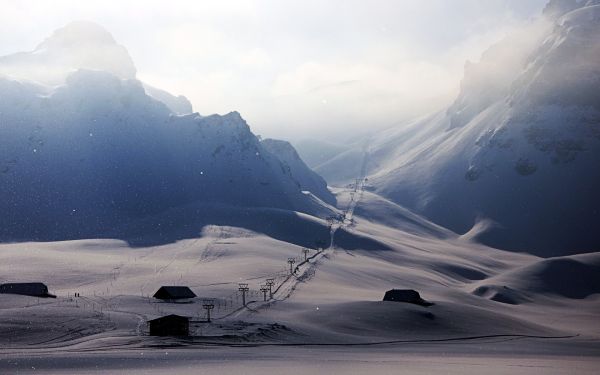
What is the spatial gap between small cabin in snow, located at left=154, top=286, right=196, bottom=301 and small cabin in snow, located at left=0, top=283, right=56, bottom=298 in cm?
1767

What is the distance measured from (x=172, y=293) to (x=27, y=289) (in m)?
23.7

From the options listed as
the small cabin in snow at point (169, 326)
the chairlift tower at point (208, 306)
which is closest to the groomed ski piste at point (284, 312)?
the chairlift tower at point (208, 306)

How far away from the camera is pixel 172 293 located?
105 metres

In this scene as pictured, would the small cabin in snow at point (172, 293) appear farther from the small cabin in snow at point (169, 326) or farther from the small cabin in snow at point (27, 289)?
the small cabin in snow at point (169, 326)

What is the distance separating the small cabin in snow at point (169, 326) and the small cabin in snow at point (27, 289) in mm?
39311

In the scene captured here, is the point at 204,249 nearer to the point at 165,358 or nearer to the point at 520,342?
the point at 520,342

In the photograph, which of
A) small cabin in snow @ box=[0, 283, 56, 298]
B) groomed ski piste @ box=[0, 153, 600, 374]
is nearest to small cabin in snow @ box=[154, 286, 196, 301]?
groomed ski piste @ box=[0, 153, 600, 374]

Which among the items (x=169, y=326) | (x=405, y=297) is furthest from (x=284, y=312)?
(x=169, y=326)

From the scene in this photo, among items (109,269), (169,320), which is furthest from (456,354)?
(109,269)

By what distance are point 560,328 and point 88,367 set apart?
95.3m

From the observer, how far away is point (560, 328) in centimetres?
12150

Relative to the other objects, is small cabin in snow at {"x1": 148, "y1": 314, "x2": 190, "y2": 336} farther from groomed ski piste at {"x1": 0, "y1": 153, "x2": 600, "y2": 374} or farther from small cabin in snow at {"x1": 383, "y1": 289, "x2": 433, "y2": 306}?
small cabin in snow at {"x1": 383, "y1": 289, "x2": 433, "y2": 306}

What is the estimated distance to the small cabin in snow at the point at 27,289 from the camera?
105 m

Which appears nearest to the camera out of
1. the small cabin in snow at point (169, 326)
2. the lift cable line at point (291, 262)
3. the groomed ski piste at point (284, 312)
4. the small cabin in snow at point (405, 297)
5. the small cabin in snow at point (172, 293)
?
the groomed ski piste at point (284, 312)
